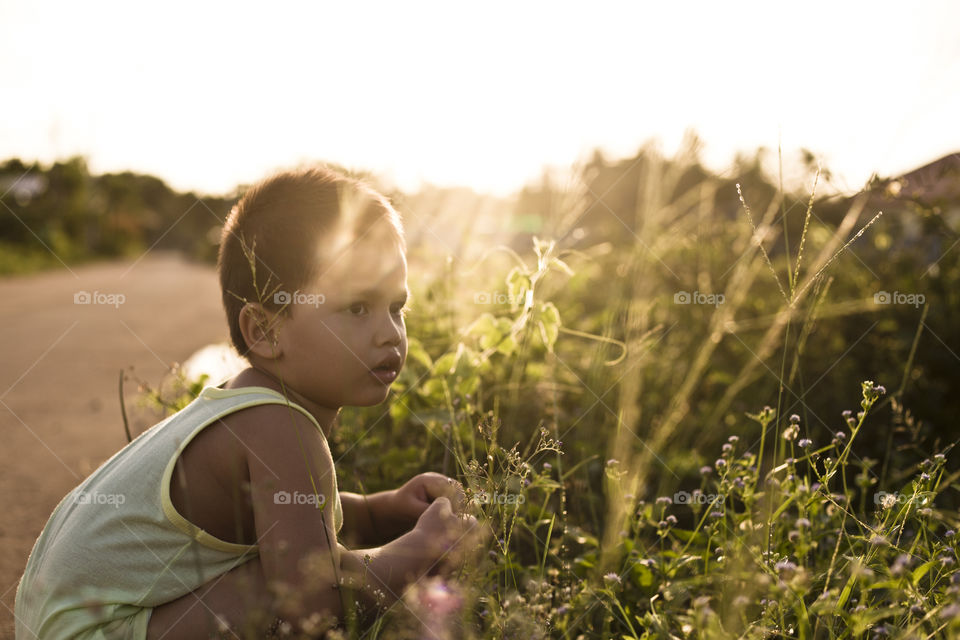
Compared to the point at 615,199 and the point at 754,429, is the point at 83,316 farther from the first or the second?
the point at 615,199

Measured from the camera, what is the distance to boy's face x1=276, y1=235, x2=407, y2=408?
5.59ft

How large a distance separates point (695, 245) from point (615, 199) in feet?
25.5

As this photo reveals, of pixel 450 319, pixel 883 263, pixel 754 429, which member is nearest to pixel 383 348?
pixel 450 319

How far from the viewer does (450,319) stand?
9.82ft
